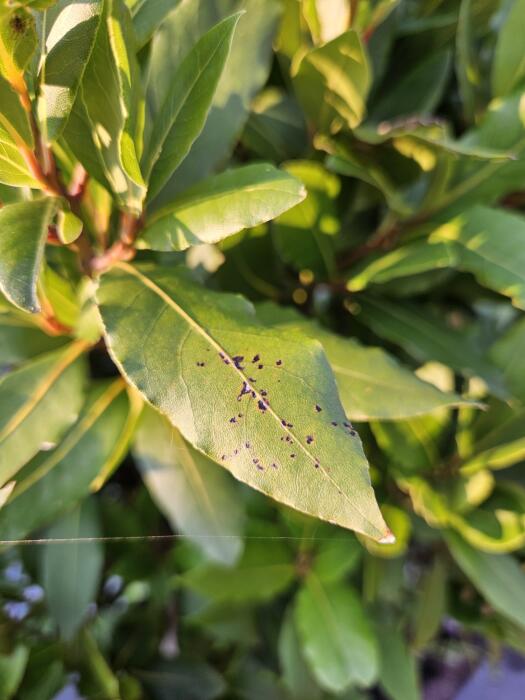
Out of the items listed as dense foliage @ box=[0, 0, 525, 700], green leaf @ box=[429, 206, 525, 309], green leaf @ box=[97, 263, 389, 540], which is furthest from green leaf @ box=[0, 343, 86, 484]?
green leaf @ box=[429, 206, 525, 309]

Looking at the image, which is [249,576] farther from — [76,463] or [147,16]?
[147,16]

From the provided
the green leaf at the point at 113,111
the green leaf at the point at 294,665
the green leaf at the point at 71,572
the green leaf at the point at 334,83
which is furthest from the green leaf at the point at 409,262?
the green leaf at the point at 294,665

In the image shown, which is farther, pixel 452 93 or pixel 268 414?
pixel 452 93

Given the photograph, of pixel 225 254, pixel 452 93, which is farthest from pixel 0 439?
pixel 452 93

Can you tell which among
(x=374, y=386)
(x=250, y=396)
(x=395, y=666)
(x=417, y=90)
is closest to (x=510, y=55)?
(x=417, y=90)

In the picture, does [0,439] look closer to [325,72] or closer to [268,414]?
[268,414]

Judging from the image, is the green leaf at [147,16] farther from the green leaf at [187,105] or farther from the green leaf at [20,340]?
the green leaf at [20,340]

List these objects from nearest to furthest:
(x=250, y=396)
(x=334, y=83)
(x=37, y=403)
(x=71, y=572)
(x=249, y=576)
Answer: (x=250, y=396), (x=37, y=403), (x=334, y=83), (x=71, y=572), (x=249, y=576)
